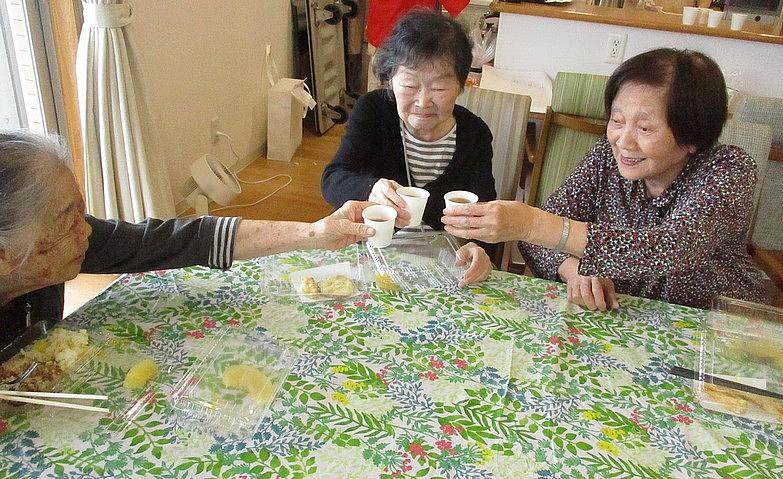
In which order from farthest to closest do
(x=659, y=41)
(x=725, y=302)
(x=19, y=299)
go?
(x=659, y=41) → (x=725, y=302) → (x=19, y=299)

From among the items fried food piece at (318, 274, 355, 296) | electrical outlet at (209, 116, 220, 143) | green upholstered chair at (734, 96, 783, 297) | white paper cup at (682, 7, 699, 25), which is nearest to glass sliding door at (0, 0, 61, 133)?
electrical outlet at (209, 116, 220, 143)

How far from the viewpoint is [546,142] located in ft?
7.30

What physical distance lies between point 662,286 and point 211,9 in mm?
2832

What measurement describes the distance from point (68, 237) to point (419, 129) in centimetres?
107

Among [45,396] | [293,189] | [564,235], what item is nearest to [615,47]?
[293,189]

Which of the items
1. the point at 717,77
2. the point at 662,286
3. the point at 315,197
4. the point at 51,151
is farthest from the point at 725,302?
the point at 315,197

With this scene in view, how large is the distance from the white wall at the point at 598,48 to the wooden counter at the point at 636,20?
0.05 m

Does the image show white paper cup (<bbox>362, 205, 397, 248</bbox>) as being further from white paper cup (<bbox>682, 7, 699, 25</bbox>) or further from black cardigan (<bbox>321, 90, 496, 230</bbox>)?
white paper cup (<bbox>682, 7, 699, 25</bbox>)

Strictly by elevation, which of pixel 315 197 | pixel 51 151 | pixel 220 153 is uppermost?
pixel 51 151

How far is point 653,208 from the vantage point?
1532 millimetres

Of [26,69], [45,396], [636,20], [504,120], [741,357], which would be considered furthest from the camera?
[636,20]

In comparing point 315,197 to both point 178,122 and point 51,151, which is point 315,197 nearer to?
point 178,122

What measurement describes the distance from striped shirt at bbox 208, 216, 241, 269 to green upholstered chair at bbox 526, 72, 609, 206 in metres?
1.32

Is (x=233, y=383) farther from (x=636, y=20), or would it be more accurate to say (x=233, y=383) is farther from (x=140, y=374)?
(x=636, y=20)
